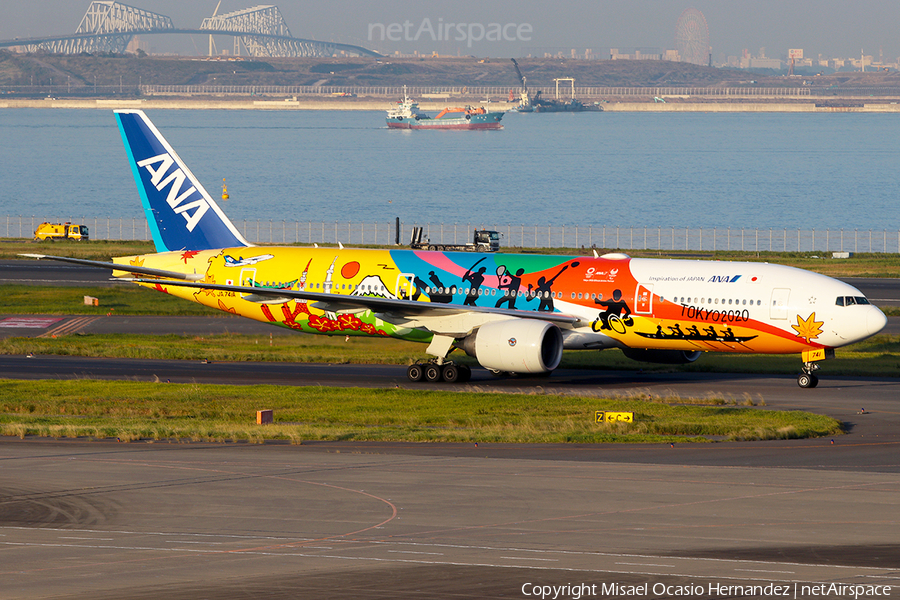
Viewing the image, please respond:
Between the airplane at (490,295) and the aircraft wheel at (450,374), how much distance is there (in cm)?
10

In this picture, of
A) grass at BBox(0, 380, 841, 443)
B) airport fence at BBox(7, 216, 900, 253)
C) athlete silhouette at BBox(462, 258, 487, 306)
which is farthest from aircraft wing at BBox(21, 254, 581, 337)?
airport fence at BBox(7, 216, 900, 253)

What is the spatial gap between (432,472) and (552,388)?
18.2 meters

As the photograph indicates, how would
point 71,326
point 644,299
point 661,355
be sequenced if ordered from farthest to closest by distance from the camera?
point 71,326 → point 661,355 → point 644,299

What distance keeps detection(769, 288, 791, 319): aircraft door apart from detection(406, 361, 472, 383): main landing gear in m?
13.5

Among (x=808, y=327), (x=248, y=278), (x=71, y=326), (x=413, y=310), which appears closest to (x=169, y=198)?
(x=248, y=278)

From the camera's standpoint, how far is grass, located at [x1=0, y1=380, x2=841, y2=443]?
118ft

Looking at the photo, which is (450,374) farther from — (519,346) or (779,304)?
(779,304)

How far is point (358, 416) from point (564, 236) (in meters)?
108

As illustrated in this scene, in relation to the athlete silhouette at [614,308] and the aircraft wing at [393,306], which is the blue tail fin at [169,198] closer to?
the aircraft wing at [393,306]

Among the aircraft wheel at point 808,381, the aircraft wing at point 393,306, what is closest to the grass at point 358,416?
the aircraft wing at point 393,306

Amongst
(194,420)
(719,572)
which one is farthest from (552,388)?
(719,572)

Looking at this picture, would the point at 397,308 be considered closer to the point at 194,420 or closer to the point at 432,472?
the point at 194,420

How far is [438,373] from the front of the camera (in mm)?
48906

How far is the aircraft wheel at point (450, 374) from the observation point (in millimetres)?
48906
